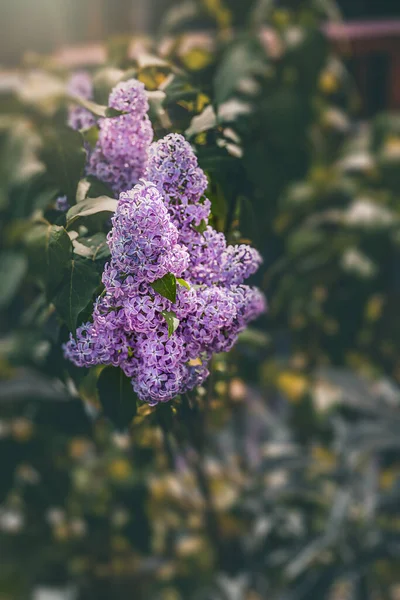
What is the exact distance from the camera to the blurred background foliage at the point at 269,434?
4.37ft

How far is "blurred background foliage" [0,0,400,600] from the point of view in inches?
52.5

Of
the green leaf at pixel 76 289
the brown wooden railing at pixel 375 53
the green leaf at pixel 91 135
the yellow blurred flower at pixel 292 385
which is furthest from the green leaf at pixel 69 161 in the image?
the brown wooden railing at pixel 375 53

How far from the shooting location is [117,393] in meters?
0.62

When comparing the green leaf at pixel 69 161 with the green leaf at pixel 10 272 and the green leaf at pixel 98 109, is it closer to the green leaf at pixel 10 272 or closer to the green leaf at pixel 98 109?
the green leaf at pixel 98 109

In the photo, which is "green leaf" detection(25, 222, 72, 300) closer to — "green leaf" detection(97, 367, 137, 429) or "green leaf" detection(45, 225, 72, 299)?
"green leaf" detection(45, 225, 72, 299)

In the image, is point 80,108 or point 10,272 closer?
point 80,108

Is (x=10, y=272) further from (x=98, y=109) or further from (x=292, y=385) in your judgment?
(x=292, y=385)

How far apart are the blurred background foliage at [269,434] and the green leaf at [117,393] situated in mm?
531

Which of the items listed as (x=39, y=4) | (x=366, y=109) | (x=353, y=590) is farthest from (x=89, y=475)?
(x=39, y=4)

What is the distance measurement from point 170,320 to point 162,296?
0.9 inches

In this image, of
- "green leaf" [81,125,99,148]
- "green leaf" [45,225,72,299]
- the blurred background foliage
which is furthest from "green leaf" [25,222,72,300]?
the blurred background foliage

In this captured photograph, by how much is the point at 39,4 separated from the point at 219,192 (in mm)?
2546

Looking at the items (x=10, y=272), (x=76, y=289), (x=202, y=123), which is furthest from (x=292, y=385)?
(x=76, y=289)

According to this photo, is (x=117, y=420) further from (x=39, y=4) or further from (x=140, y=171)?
(x=39, y=4)
